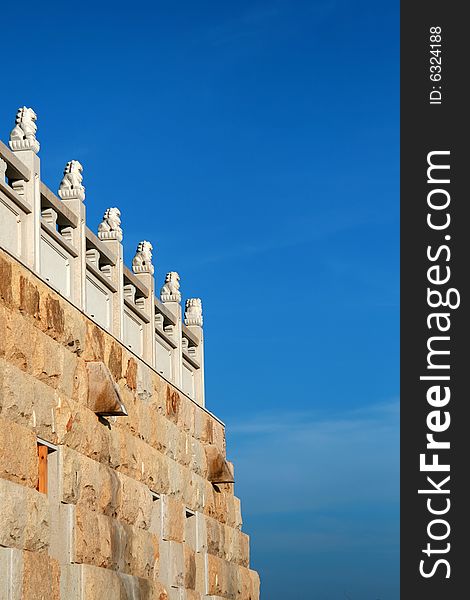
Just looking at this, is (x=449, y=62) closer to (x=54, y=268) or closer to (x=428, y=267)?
(x=428, y=267)

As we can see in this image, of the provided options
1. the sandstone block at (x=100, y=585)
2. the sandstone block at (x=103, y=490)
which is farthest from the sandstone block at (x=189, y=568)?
the sandstone block at (x=100, y=585)

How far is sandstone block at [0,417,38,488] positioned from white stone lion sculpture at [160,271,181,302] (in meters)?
8.74

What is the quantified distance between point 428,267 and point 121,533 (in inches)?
196

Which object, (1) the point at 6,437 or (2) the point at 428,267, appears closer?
(1) the point at 6,437

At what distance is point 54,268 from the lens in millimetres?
15875

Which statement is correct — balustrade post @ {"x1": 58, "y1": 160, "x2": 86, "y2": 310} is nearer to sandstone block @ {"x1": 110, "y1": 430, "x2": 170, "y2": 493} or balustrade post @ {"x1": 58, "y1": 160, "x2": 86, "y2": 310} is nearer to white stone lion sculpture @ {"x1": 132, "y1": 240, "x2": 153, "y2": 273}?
sandstone block @ {"x1": 110, "y1": 430, "x2": 170, "y2": 493}

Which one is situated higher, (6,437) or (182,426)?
(182,426)

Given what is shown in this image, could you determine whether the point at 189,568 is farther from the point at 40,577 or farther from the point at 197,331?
the point at 40,577

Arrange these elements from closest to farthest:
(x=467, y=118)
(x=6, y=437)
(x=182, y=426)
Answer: (x=6, y=437) < (x=467, y=118) < (x=182, y=426)

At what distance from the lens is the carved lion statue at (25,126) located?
15453 millimetres

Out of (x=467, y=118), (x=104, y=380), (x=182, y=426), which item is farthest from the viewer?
(x=182, y=426)

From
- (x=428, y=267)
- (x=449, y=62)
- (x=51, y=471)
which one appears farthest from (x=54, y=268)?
(x=449, y=62)

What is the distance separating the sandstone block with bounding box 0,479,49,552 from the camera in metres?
12.6

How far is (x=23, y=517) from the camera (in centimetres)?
1302
